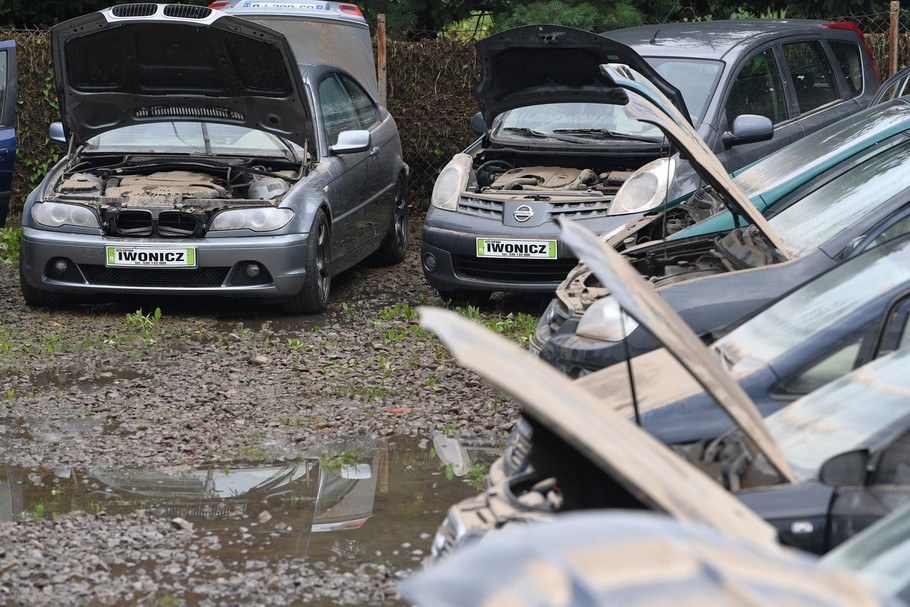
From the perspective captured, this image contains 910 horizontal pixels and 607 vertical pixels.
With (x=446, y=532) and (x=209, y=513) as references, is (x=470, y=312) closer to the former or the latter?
(x=209, y=513)

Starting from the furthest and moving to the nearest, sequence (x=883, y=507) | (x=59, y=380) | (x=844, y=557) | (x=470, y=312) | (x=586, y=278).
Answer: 1. (x=470, y=312)
2. (x=59, y=380)
3. (x=586, y=278)
4. (x=883, y=507)
5. (x=844, y=557)

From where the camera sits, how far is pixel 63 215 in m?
8.16

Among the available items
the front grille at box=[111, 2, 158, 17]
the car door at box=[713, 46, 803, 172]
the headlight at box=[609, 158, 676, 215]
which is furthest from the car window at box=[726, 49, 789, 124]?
the front grille at box=[111, 2, 158, 17]

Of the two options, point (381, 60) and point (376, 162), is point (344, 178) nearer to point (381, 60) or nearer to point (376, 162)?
point (376, 162)

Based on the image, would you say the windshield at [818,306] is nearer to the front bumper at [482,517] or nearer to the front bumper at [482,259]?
the front bumper at [482,517]

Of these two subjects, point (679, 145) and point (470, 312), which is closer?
point (679, 145)

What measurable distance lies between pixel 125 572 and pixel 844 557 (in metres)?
2.72

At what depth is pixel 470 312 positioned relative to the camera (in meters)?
8.10

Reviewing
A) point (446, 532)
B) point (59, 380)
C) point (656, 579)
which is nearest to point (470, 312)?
point (59, 380)

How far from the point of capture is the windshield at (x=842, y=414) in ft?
10.3

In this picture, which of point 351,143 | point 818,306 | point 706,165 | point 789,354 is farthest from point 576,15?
point 789,354

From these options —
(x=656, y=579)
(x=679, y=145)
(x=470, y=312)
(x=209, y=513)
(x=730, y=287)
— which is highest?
(x=656, y=579)

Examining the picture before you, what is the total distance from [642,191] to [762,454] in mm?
4962

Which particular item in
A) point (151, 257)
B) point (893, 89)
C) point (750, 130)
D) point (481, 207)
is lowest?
point (151, 257)
